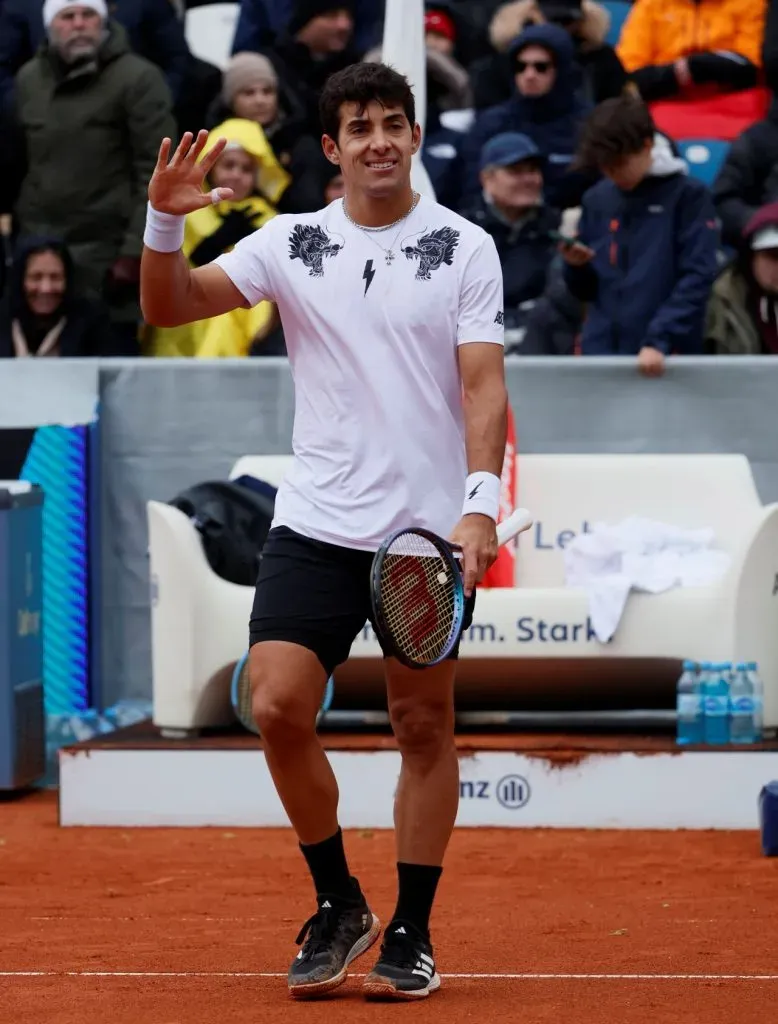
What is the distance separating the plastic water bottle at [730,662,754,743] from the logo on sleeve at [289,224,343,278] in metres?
3.61

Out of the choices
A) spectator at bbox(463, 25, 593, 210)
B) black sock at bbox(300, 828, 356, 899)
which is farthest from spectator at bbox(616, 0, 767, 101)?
black sock at bbox(300, 828, 356, 899)

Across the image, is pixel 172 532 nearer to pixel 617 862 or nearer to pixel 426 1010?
pixel 617 862

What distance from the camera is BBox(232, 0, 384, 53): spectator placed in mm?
11727

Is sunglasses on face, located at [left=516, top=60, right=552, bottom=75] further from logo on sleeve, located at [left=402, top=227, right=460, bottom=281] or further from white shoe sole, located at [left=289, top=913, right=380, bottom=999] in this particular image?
white shoe sole, located at [left=289, top=913, right=380, bottom=999]

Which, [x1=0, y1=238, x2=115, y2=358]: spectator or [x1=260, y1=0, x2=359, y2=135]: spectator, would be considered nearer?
[x1=0, y1=238, x2=115, y2=358]: spectator

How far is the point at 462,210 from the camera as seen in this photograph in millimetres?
10422

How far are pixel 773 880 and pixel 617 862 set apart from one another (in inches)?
25.4

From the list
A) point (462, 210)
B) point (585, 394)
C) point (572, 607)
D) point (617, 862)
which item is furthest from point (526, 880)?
point (462, 210)

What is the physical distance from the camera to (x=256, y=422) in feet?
31.3

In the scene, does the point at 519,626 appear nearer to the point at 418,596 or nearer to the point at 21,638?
the point at 21,638

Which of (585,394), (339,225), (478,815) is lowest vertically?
(478,815)

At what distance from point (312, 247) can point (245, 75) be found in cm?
640

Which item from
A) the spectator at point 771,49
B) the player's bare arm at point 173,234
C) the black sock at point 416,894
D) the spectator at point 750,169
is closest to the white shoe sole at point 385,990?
the black sock at point 416,894

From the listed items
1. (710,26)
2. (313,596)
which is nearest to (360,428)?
(313,596)
